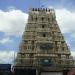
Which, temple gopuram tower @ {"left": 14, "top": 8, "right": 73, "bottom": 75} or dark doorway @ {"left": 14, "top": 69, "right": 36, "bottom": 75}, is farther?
dark doorway @ {"left": 14, "top": 69, "right": 36, "bottom": 75}

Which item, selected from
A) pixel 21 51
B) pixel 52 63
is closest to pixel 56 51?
pixel 52 63

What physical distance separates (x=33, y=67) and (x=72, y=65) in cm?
1036

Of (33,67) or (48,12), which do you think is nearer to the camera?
(33,67)

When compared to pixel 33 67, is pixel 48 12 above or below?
above

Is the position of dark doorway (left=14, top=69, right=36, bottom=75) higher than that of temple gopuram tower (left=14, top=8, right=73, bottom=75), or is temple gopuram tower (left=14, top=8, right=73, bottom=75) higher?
temple gopuram tower (left=14, top=8, right=73, bottom=75)

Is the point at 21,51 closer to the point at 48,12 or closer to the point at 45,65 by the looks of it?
the point at 45,65

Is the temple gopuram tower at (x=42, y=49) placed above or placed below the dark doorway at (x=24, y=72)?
above

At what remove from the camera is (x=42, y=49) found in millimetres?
87938

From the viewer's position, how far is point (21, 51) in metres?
87.6

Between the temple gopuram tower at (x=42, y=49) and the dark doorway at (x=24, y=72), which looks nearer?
the temple gopuram tower at (x=42, y=49)

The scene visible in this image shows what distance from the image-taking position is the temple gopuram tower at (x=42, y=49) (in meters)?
86.4

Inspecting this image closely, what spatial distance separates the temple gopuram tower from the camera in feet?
283

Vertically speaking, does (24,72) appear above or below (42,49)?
below

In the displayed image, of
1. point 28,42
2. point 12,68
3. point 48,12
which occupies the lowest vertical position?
point 12,68
